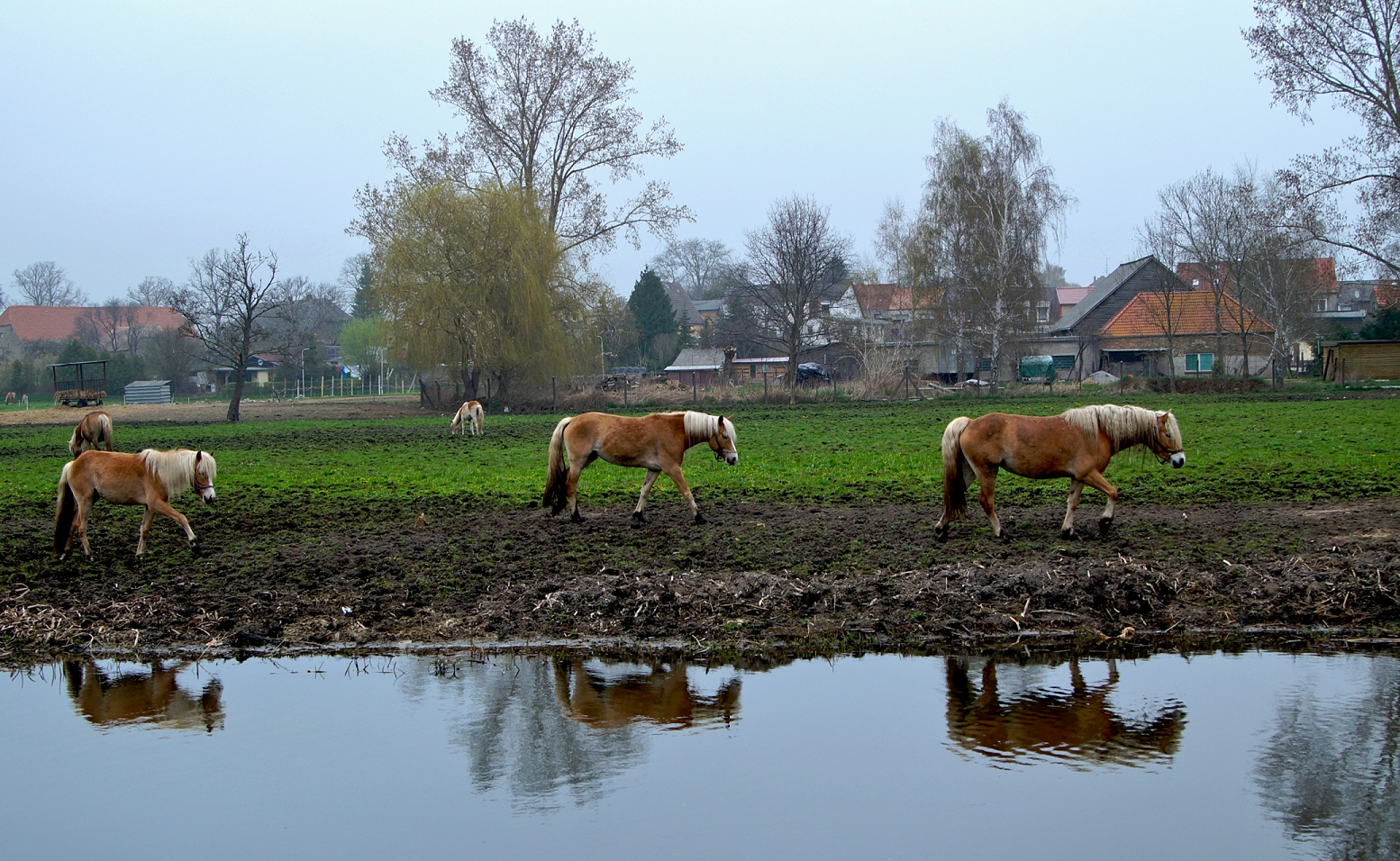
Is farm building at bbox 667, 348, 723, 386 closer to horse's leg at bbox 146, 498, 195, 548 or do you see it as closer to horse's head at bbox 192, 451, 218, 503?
horse's head at bbox 192, 451, 218, 503

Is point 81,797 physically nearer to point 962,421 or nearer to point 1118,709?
point 1118,709

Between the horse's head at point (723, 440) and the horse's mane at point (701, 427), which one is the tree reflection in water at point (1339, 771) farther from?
the horse's mane at point (701, 427)

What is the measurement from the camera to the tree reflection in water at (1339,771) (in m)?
4.51

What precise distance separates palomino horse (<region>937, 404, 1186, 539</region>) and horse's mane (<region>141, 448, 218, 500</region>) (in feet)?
24.7

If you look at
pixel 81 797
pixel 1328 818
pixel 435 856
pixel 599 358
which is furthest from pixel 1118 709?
pixel 599 358

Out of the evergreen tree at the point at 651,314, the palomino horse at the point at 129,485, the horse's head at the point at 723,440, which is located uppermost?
the evergreen tree at the point at 651,314

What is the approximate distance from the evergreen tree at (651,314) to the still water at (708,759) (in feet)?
218

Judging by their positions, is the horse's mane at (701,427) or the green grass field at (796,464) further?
the green grass field at (796,464)

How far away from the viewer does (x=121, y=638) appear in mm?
7875

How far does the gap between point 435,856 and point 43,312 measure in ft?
372

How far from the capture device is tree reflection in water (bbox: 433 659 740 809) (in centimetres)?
538

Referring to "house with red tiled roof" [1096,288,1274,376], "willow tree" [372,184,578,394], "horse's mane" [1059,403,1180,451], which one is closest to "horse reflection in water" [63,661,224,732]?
"horse's mane" [1059,403,1180,451]

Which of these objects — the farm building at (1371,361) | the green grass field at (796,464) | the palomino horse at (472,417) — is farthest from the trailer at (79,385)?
the farm building at (1371,361)

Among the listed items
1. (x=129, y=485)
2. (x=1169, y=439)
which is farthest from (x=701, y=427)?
(x=129, y=485)
